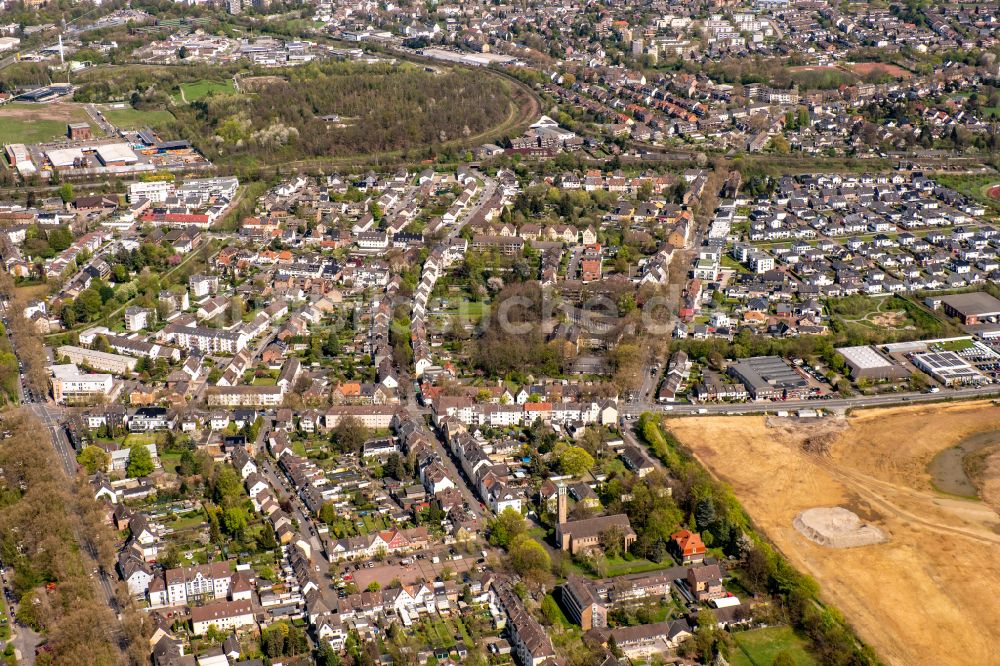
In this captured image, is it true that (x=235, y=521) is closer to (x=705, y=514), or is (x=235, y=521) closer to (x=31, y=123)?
(x=705, y=514)

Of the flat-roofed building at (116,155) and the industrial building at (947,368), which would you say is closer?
the industrial building at (947,368)

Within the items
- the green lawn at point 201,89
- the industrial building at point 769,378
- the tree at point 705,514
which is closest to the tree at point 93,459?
the tree at point 705,514

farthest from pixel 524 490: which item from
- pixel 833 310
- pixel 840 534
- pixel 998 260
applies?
pixel 998 260

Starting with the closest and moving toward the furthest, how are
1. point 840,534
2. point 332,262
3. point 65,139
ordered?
point 840,534 < point 332,262 < point 65,139

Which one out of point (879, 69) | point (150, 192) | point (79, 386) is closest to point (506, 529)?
point (79, 386)

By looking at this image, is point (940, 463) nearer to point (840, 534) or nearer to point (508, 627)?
point (840, 534)

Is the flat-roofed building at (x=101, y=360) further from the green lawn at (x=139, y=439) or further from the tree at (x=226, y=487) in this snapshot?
the tree at (x=226, y=487)
